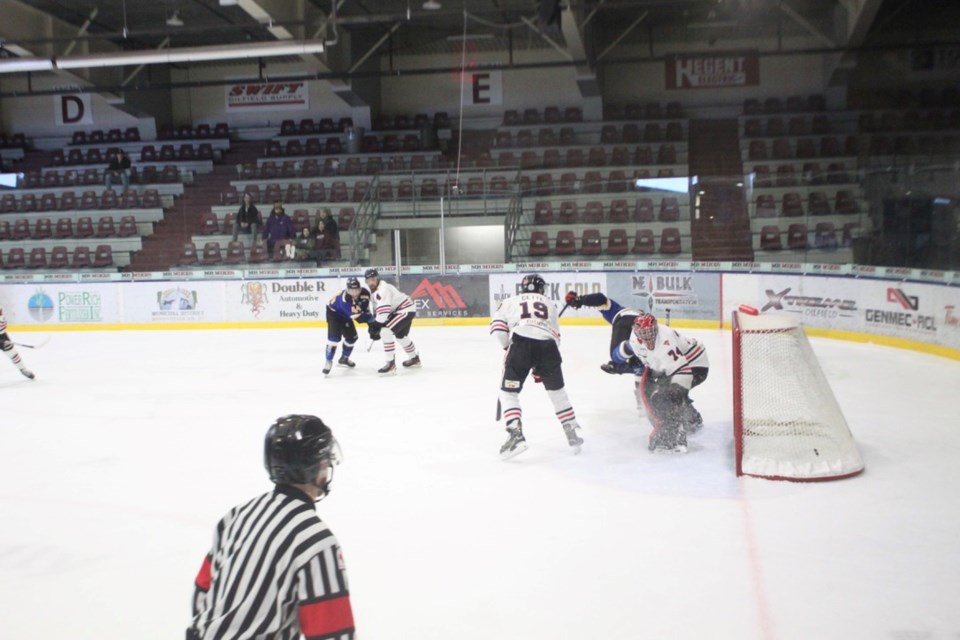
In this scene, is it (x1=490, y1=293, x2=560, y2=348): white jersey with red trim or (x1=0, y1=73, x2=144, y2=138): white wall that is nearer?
(x1=490, y1=293, x2=560, y2=348): white jersey with red trim

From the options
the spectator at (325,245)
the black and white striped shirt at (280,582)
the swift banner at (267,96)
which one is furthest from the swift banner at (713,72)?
the black and white striped shirt at (280,582)

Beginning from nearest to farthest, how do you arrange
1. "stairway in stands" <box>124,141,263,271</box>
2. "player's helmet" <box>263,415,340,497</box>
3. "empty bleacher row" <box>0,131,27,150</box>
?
"player's helmet" <box>263,415,340,497</box>, "stairway in stands" <box>124,141,263,271</box>, "empty bleacher row" <box>0,131,27,150</box>

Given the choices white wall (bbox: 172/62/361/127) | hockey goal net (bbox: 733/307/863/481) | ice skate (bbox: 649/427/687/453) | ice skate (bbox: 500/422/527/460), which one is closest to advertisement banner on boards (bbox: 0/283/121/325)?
white wall (bbox: 172/62/361/127)

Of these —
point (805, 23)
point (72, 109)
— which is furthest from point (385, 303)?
point (72, 109)

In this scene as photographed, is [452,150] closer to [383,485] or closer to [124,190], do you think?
[124,190]

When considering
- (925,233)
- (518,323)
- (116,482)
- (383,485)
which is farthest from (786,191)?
(116,482)

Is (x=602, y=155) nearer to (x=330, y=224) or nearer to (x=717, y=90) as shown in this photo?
(x=717, y=90)

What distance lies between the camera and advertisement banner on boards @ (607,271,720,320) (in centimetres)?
1277

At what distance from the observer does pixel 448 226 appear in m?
14.4

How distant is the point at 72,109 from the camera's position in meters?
22.8

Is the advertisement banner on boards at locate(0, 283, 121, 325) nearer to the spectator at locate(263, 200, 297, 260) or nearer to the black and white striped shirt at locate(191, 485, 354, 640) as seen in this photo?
the spectator at locate(263, 200, 297, 260)

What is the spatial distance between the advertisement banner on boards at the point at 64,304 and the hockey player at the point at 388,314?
724 cm

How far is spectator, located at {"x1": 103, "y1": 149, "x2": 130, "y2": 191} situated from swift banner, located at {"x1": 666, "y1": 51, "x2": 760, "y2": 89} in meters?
12.1

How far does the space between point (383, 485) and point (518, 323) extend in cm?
140
